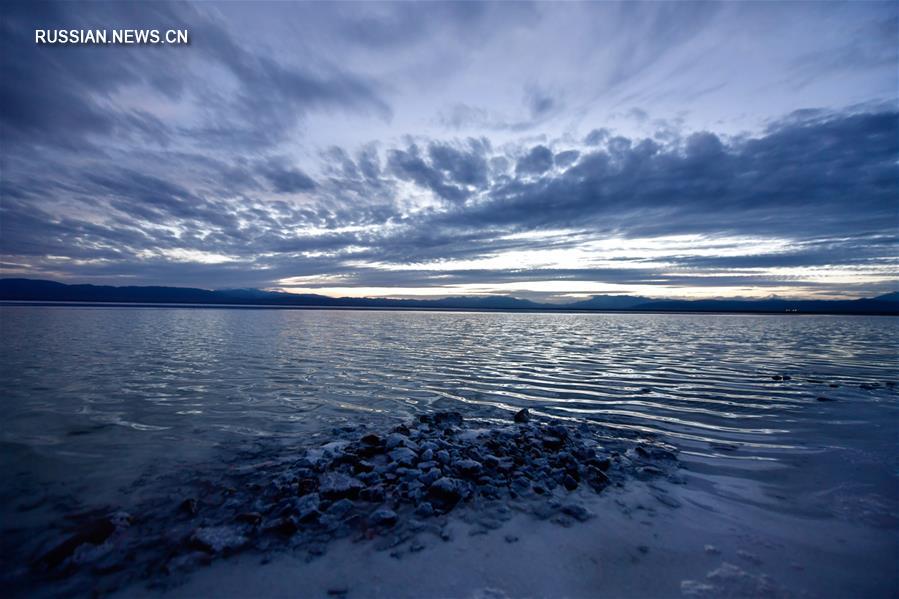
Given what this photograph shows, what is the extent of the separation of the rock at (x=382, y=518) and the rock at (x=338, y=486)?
2.60 ft

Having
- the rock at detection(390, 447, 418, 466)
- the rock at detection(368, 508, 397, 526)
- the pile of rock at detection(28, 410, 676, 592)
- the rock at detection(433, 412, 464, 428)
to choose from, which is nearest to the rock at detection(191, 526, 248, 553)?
the pile of rock at detection(28, 410, 676, 592)

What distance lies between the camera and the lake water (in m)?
6.70

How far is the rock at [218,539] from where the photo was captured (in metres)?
4.99

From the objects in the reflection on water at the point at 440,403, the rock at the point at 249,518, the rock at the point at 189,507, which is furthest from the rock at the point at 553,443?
the rock at the point at 189,507

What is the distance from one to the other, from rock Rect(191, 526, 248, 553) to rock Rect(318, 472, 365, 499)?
1.34 meters

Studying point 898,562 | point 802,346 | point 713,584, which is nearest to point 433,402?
point 713,584

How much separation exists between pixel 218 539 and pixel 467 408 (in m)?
7.80

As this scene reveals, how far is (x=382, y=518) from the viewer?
18.6ft

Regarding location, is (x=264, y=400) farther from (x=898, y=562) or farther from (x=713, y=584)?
(x=898, y=562)

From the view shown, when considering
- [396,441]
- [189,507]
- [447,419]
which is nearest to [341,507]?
[189,507]

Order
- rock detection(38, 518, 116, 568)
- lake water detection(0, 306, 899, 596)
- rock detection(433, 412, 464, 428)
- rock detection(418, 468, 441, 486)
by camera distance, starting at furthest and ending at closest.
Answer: rock detection(433, 412, 464, 428), rock detection(418, 468, 441, 486), lake water detection(0, 306, 899, 596), rock detection(38, 518, 116, 568)

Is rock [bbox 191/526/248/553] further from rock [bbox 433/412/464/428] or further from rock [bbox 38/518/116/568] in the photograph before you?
rock [bbox 433/412/464/428]

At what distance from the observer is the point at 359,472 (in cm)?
722

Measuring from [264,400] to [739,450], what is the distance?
41.5ft
